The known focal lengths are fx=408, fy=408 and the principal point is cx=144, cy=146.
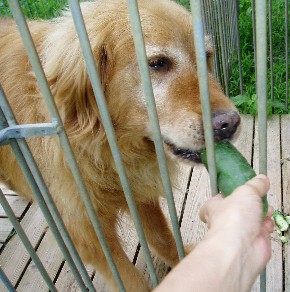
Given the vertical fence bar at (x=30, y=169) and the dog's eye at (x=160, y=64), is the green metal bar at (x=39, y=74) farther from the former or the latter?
the dog's eye at (x=160, y=64)

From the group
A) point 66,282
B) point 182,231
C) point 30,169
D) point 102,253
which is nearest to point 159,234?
point 182,231

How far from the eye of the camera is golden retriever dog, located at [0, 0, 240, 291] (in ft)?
5.05

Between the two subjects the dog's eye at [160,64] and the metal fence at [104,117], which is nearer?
the metal fence at [104,117]

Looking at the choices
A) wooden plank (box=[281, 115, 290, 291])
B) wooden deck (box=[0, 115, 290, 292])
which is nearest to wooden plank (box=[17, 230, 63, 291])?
wooden deck (box=[0, 115, 290, 292])

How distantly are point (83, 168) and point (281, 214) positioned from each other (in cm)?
130

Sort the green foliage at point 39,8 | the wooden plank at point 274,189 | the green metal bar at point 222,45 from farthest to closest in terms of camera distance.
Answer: the green foliage at point 39,8 → the green metal bar at point 222,45 → the wooden plank at point 274,189

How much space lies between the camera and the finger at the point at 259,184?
950 mm

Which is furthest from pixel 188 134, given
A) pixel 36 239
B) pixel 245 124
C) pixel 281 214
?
pixel 245 124

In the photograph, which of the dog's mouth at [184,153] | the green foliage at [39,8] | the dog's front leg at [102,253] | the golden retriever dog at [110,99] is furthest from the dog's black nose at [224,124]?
the green foliage at [39,8]

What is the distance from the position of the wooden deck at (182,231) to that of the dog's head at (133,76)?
29.0 inches

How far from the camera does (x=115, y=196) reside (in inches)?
71.8

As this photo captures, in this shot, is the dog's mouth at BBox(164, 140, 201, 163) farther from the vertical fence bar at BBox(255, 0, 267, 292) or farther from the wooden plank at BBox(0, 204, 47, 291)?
the wooden plank at BBox(0, 204, 47, 291)

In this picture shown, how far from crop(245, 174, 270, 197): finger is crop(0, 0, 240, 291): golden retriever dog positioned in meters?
0.40

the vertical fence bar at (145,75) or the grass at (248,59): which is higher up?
the vertical fence bar at (145,75)
